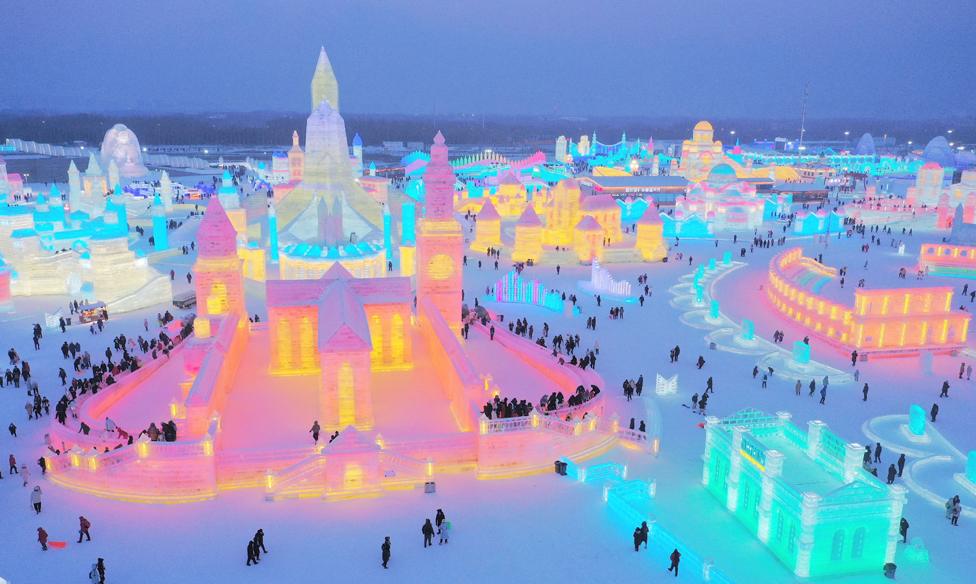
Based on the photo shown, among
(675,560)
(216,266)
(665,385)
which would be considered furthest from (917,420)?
(216,266)

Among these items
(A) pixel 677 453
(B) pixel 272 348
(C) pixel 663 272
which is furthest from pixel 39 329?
(C) pixel 663 272

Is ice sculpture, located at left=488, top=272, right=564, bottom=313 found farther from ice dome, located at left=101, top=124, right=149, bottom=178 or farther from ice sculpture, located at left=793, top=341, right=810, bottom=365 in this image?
ice dome, located at left=101, top=124, right=149, bottom=178

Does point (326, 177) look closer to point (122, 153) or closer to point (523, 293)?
point (523, 293)

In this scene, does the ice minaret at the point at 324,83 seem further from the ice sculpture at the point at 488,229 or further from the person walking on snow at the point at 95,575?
the person walking on snow at the point at 95,575

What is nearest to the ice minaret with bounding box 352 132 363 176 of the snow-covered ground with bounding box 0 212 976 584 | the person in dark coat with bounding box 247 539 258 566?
the snow-covered ground with bounding box 0 212 976 584

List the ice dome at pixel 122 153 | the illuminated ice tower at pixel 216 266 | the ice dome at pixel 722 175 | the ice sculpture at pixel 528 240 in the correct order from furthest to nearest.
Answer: the ice dome at pixel 122 153
the ice dome at pixel 722 175
the ice sculpture at pixel 528 240
the illuminated ice tower at pixel 216 266

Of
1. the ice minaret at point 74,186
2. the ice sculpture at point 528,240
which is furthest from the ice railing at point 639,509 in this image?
the ice minaret at point 74,186
